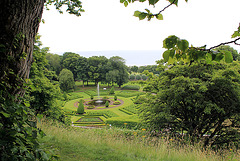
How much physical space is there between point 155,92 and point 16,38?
9.44m

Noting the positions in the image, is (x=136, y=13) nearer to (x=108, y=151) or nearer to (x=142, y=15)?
(x=142, y=15)

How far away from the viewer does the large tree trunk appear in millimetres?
1648

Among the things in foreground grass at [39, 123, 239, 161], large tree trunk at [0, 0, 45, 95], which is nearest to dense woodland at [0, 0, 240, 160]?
large tree trunk at [0, 0, 45, 95]

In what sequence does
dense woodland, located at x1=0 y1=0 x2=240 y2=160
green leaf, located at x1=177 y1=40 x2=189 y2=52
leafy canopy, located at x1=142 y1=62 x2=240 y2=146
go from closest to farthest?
green leaf, located at x1=177 y1=40 x2=189 y2=52 < dense woodland, located at x1=0 y1=0 x2=240 y2=160 < leafy canopy, located at x1=142 y1=62 x2=240 y2=146

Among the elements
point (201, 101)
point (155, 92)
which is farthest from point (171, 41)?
point (155, 92)

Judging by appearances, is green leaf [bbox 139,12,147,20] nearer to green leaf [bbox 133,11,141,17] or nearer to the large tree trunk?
green leaf [bbox 133,11,141,17]

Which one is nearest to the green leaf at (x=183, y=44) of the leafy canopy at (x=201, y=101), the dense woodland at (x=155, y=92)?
the dense woodland at (x=155, y=92)

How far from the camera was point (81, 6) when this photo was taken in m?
5.67

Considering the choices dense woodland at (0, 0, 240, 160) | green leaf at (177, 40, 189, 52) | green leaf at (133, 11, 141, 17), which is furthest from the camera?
green leaf at (133, 11, 141, 17)

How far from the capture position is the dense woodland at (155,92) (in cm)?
158

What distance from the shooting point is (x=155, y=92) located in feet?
34.2

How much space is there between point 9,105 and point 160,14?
73.6 inches

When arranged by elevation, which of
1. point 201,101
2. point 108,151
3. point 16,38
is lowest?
point 108,151

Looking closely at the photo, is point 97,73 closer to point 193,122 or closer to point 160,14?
point 193,122
